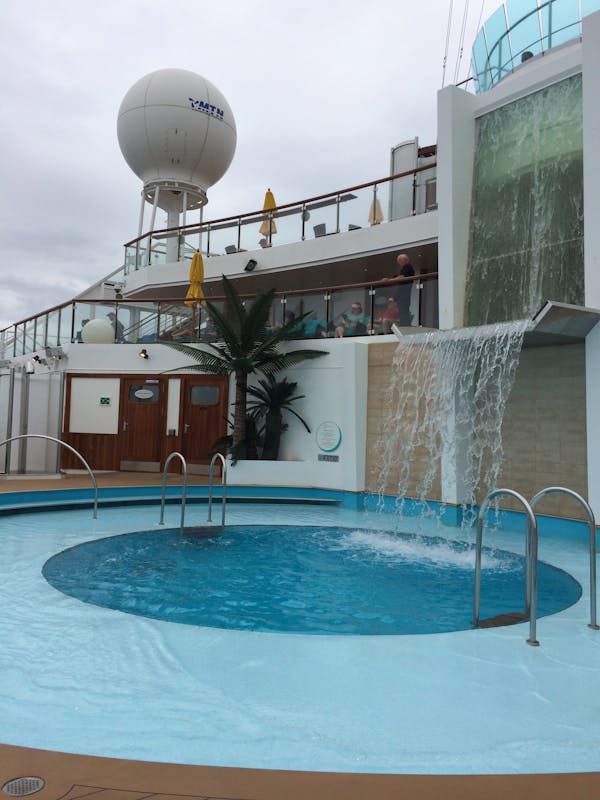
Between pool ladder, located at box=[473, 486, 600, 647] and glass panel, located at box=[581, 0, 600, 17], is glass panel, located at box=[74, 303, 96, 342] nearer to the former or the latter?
glass panel, located at box=[581, 0, 600, 17]

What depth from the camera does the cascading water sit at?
9180 mm

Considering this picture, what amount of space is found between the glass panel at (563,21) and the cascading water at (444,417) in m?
6.39

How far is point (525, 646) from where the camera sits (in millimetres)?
4148

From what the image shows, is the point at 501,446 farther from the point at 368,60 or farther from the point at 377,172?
the point at 377,172

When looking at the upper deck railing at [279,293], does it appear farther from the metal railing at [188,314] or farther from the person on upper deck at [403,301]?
the person on upper deck at [403,301]

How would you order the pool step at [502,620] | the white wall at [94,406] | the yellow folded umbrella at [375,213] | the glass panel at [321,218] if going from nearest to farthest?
the pool step at [502,620], the white wall at [94,406], the yellow folded umbrella at [375,213], the glass panel at [321,218]

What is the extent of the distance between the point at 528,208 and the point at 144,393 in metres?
9.05

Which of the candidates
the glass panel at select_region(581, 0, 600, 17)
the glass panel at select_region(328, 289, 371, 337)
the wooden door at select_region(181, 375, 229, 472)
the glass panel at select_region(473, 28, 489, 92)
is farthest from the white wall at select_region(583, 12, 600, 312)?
the wooden door at select_region(181, 375, 229, 472)

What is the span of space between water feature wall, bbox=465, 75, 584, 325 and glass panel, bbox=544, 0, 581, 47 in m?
2.51

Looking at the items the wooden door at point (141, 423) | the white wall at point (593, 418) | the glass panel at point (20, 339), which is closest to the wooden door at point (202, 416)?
the wooden door at point (141, 423)

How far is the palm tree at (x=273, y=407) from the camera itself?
12.7 metres

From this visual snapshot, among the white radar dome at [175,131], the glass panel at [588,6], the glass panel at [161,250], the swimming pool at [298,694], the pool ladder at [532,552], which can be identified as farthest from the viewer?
the white radar dome at [175,131]

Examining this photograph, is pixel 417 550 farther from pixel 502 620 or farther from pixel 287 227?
pixel 287 227

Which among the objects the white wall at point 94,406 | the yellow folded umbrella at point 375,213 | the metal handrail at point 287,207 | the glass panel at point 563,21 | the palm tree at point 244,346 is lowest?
the white wall at point 94,406
